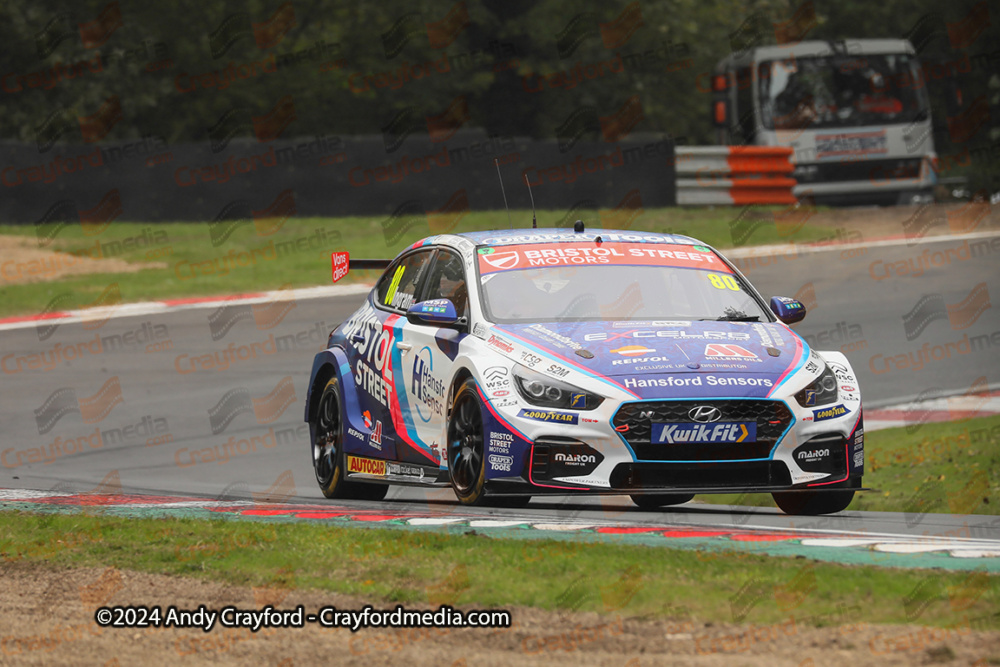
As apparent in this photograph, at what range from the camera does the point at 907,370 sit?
15492 millimetres

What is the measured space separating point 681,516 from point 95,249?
696 inches

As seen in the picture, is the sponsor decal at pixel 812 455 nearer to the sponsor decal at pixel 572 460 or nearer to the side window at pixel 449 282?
the sponsor decal at pixel 572 460

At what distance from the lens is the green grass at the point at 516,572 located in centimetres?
498

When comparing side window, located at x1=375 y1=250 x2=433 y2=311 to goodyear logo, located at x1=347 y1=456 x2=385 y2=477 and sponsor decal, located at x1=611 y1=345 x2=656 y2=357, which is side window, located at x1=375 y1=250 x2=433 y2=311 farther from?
sponsor decal, located at x1=611 y1=345 x2=656 y2=357

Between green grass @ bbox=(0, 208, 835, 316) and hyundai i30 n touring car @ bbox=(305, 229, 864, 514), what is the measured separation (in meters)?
12.0

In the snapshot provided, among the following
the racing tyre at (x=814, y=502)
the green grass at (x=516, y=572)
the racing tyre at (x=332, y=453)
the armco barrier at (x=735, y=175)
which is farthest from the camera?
the armco barrier at (x=735, y=175)

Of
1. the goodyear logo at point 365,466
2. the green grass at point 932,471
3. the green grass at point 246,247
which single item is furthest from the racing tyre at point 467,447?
the green grass at point 246,247

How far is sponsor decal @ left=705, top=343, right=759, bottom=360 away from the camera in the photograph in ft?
24.1

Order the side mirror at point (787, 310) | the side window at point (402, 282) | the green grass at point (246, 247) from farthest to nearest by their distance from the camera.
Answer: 1. the green grass at point (246, 247)
2. the side window at point (402, 282)
3. the side mirror at point (787, 310)

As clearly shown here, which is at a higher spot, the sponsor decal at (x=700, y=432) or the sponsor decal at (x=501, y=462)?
the sponsor decal at (x=700, y=432)

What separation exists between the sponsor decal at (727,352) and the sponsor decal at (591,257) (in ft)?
3.57

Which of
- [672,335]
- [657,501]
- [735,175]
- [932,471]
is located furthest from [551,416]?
[735,175]

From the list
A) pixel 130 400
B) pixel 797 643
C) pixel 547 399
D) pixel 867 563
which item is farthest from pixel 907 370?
pixel 797 643

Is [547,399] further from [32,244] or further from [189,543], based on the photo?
[32,244]
